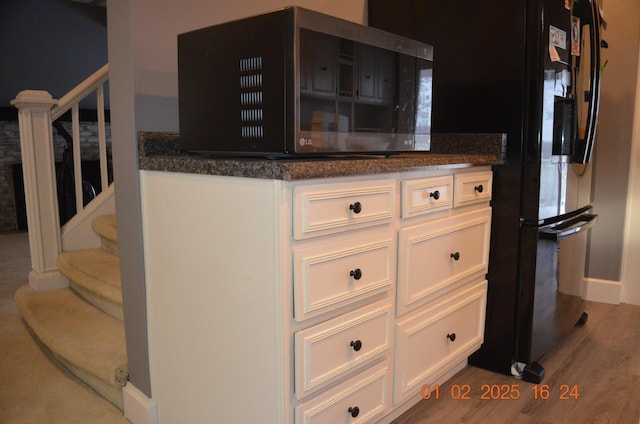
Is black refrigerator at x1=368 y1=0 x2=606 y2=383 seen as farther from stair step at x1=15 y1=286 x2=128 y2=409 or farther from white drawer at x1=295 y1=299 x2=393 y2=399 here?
stair step at x1=15 y1=286 x2=128 y2=409

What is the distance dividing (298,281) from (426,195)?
2.01 ft

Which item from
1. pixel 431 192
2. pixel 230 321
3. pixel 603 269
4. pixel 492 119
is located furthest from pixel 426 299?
pixel 603 269

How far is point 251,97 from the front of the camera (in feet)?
3.96

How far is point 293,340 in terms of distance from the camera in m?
1.15

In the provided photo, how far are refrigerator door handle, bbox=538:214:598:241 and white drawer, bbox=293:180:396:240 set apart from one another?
35.8 inches

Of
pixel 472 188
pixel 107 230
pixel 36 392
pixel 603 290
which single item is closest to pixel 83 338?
pixel 36 392

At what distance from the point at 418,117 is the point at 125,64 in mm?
928

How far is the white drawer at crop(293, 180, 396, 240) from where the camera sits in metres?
1.12

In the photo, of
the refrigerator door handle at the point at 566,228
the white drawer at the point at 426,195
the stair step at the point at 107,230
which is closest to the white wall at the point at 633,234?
the refrigerator door handle at the point at 566,228

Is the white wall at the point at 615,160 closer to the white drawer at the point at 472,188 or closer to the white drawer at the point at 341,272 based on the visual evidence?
the white drawer at the point at 472,188

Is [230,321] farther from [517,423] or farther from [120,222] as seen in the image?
[517,423]

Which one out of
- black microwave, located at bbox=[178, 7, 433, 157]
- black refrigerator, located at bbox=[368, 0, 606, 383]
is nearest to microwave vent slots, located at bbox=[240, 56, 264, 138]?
black microwave, located at bbox=[178, 7, 433, 157]
